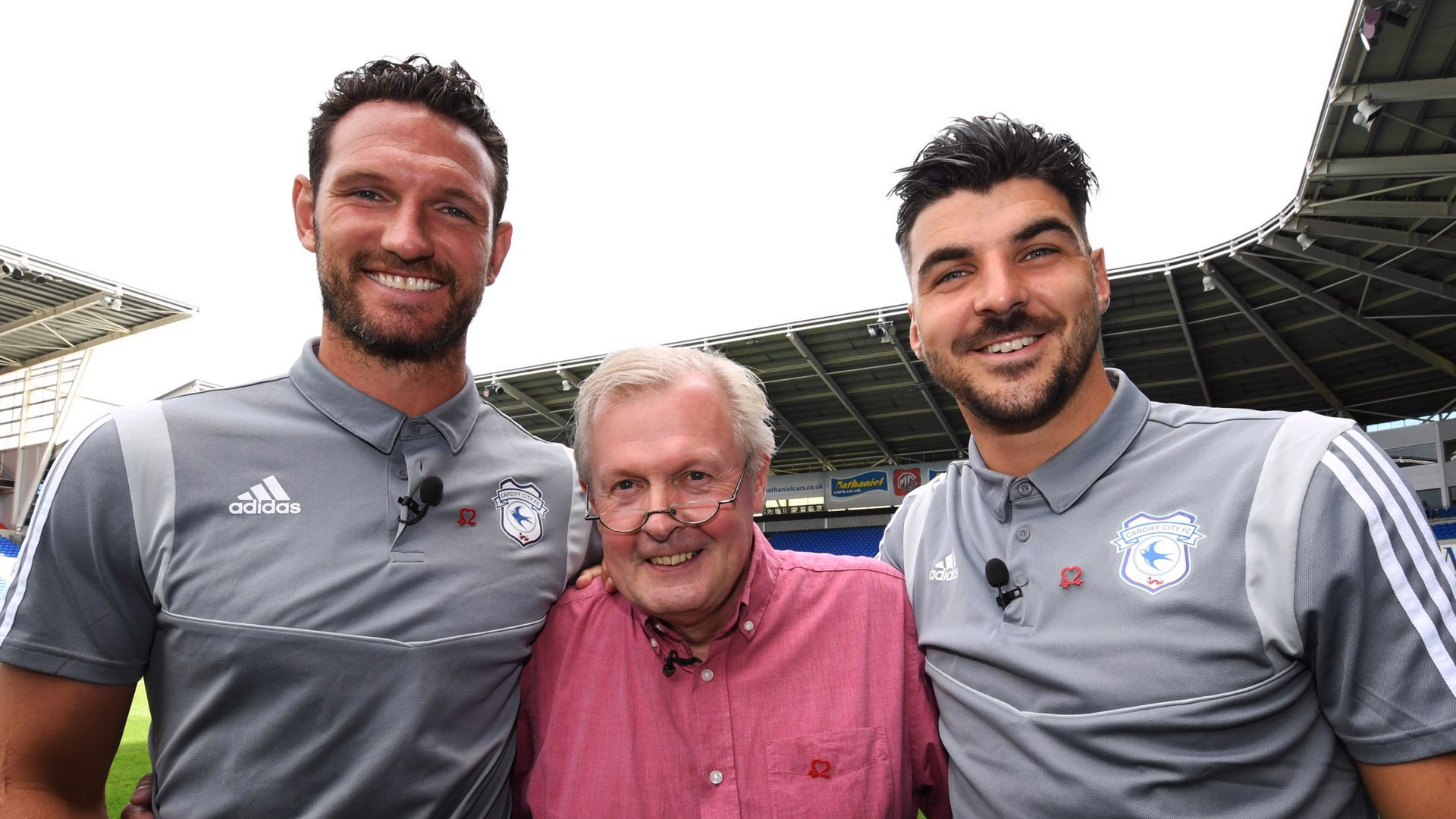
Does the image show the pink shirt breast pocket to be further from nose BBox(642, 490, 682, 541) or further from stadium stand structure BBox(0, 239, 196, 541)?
stadium stand structure BBox(0, 239, 196, 541)

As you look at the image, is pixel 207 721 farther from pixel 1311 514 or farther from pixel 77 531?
pixel 1311 514

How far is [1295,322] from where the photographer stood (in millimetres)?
17469

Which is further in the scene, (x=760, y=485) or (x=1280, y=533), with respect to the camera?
(x=760, y=485)

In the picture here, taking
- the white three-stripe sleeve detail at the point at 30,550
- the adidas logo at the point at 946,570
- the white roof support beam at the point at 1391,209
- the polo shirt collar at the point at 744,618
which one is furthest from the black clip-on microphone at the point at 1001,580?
the white roof support beam at the point at 1391,209

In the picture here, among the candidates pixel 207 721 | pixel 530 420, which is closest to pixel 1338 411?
pixel 530 420

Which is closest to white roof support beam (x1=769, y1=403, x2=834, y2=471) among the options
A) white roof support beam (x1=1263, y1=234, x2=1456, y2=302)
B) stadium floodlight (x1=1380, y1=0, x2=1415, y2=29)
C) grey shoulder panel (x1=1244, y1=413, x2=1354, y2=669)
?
white roof support beam (x1=1263, y1=234, x2=1456, y2=302)

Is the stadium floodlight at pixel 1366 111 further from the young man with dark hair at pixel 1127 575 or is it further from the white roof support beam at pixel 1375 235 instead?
the young man with dark hair at pixel 1127 575

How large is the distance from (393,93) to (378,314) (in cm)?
62

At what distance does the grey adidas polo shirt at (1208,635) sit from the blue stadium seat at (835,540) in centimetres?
1977

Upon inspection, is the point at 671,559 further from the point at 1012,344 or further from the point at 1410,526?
the point at 1410,526

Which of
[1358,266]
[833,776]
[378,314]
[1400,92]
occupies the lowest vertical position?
[833,776]

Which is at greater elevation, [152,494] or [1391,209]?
[1391,209]

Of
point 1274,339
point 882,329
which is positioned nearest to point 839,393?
point 882,329

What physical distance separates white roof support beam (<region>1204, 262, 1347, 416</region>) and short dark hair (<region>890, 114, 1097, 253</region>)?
1538 cm
